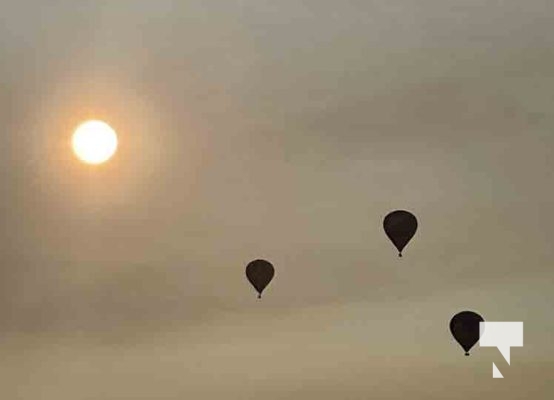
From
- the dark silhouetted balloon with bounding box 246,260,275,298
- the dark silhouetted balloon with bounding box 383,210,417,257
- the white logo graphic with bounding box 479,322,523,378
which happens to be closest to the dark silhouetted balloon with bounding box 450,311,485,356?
the white logo graphic with bounding box 479,322,523,378

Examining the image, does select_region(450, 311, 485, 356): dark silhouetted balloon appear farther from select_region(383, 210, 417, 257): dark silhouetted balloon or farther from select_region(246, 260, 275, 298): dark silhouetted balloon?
select_region(246, 260, 275, 298): dark silhouetted balloon

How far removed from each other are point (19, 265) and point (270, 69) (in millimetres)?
696

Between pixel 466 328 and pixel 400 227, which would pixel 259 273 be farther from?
pixel 466 328

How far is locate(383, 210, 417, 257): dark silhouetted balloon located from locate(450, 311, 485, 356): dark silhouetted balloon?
17cm

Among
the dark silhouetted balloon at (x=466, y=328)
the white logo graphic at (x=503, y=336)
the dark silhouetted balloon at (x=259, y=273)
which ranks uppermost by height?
the dark silhouetted balloon at (x=259, y=273)

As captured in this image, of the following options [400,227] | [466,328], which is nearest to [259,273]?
[400,227]

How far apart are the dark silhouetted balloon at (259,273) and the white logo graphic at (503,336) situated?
17.2 inches

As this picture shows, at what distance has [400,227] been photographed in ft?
5.03

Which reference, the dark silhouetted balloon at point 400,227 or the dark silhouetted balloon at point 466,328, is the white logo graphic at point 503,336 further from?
the dark silhouetted balloon at point 400,227

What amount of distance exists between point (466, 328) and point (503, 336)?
7 centimetres

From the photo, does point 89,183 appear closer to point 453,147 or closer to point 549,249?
point 453,147

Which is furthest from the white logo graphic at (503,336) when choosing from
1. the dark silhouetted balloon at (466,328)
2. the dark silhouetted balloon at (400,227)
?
the dark silhouetted balloon at (400,227)

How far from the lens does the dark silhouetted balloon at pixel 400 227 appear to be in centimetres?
153

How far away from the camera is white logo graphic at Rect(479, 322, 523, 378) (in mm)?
1446
